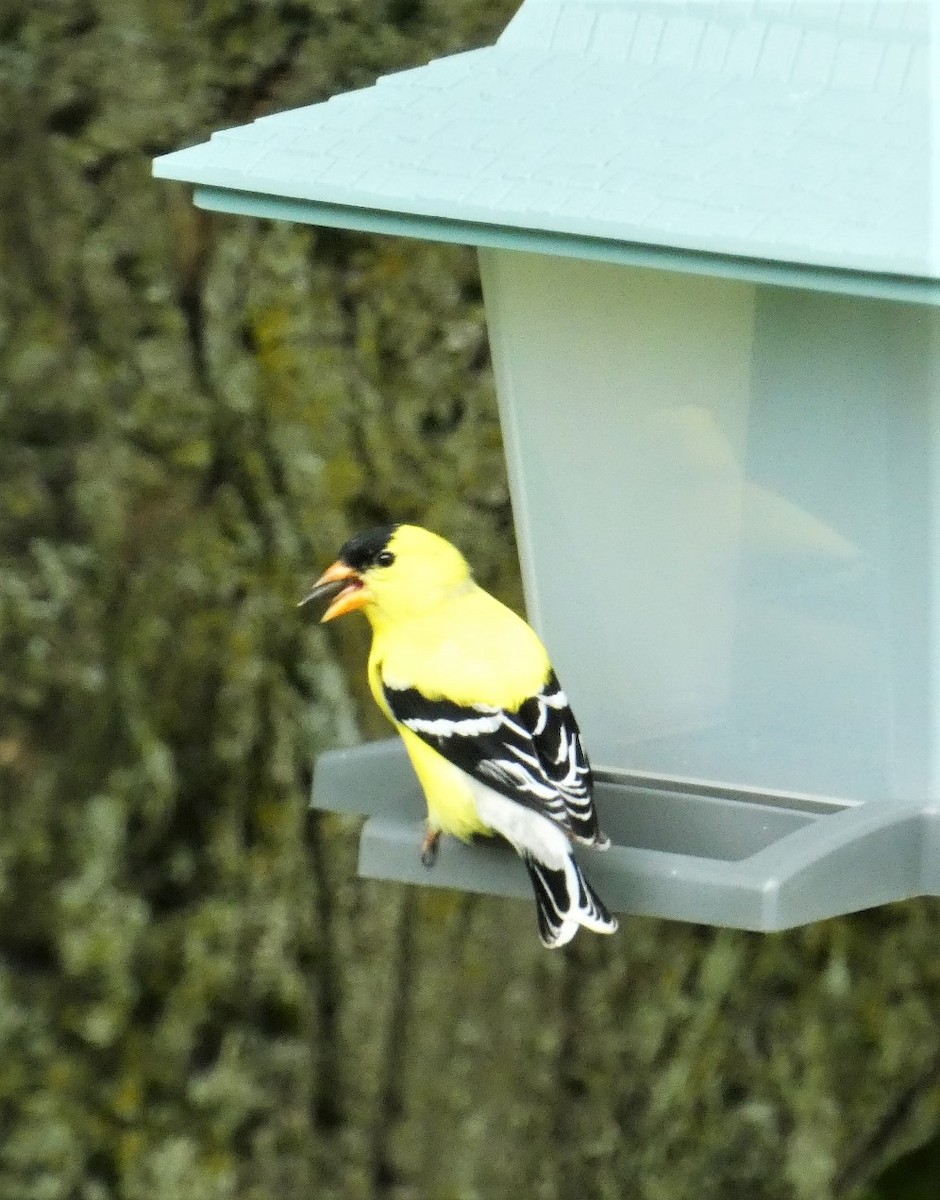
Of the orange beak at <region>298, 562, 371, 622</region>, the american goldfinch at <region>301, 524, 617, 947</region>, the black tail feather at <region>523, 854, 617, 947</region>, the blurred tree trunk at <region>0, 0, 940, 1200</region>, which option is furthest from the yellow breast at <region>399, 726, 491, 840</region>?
the blurred tree trunk at <region>0, 0, 940, 1200</region>

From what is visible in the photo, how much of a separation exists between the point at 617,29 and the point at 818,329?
409 millimetres

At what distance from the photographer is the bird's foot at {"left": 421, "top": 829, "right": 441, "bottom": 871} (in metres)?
1.94

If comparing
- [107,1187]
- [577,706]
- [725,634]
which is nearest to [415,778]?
[577,706]

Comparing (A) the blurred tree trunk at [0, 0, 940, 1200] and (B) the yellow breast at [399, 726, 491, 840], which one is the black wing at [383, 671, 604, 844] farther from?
(A) the blurred tree trunk at [0, 0, 940, 1200]

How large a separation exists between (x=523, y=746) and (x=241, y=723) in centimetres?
149

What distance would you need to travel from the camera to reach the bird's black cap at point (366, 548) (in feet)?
7.63

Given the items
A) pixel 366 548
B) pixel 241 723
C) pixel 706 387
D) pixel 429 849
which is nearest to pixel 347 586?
pixel 366 548

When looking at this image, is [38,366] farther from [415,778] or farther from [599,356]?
[599,356]

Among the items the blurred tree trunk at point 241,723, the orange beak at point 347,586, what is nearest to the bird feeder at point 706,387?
the orange beak at point 347,586

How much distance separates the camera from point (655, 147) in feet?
5.73

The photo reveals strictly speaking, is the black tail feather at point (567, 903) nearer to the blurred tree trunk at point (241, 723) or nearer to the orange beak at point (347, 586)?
the orange beak at point (347, 586)

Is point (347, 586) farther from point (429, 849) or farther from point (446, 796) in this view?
point (429, 849)

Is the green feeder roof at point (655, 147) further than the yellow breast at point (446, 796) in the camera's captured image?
No

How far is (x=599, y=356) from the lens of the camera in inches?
80.0
